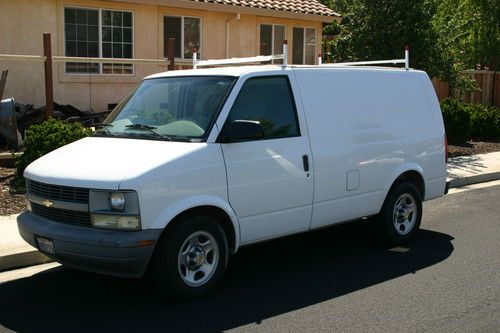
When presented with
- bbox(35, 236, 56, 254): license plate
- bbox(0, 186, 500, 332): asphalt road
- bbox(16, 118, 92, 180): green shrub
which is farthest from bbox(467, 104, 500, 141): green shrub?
bbox(35, 236, 56, 254): license plate

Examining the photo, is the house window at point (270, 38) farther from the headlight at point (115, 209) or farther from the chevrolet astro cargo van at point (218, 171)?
the headlight at point (115, 209)

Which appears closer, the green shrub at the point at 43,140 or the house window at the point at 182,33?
the green shrub at the point at 43,140

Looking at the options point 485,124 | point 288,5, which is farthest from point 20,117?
point 485,124

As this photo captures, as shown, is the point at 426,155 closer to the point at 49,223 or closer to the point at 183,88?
the point at 183,88

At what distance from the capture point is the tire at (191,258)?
16.9ft

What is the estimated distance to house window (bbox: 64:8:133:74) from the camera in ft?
50.7

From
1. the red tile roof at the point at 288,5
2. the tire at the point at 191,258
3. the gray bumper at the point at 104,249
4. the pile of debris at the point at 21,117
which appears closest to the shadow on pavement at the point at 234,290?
the tire at the point at 191,258

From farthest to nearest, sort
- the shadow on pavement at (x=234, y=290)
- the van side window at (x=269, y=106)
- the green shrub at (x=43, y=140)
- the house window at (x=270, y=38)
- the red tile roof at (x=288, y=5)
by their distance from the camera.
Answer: the house window at (x=270, y=38) → the red tile roof at (x=288, y=5) → the green shrub at (x=43, y=140) → the van side window at (x=269, y=106) → the shadow on pavement at (x=234, y=290)

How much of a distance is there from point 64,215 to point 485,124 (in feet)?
48.6

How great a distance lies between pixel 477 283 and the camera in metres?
5.93

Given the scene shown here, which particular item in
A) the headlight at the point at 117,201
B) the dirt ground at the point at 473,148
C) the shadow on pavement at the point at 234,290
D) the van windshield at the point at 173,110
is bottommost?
the shadow on pavement at the point at 234,290

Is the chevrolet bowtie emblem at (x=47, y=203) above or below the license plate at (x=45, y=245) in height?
above

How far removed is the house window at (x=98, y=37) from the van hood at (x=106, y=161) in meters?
10.4

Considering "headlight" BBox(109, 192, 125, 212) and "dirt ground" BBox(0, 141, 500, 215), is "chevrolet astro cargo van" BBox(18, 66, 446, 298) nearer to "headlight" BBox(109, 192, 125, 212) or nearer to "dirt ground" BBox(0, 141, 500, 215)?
"headlight" BBox(109, 192, 125, 212)
